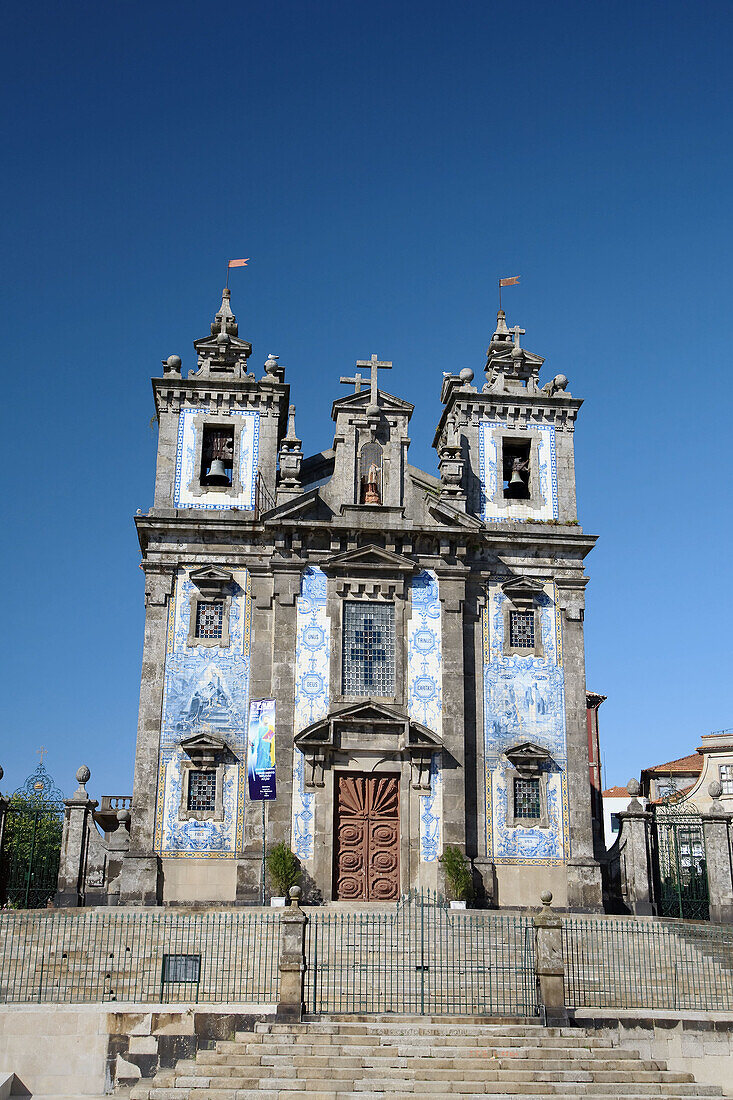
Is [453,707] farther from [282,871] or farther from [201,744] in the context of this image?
[201,744]

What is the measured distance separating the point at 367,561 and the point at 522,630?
432 centimetres

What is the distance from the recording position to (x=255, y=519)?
2906 cm

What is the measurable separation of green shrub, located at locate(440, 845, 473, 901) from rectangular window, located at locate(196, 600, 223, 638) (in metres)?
7.57

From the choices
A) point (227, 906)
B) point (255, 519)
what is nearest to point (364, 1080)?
point (227, 906)

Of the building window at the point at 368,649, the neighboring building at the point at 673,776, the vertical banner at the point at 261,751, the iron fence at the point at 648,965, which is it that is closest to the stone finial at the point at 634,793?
the iron fence at the point at 648,965

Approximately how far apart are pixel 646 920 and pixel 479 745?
5.65m

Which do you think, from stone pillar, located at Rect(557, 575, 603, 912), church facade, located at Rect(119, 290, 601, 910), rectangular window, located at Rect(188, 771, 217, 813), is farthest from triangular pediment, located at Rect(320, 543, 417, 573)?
rectangular window, located at Rect(188, 771, 217, 813)

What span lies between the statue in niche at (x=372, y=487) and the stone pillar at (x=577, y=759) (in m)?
5.11

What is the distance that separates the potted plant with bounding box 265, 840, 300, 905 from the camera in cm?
2592

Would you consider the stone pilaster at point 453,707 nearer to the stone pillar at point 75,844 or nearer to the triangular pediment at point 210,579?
the triangular pediment at point 210,579

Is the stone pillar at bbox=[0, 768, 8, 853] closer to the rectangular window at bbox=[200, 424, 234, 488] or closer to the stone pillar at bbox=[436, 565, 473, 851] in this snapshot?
the rectangular window at bbox=[200, 424, 234, 488]

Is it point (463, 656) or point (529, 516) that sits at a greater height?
point (529, 516)

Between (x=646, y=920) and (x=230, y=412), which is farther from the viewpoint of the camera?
(x=230, y=412)

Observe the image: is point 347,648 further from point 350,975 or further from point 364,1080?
point 364,1080
